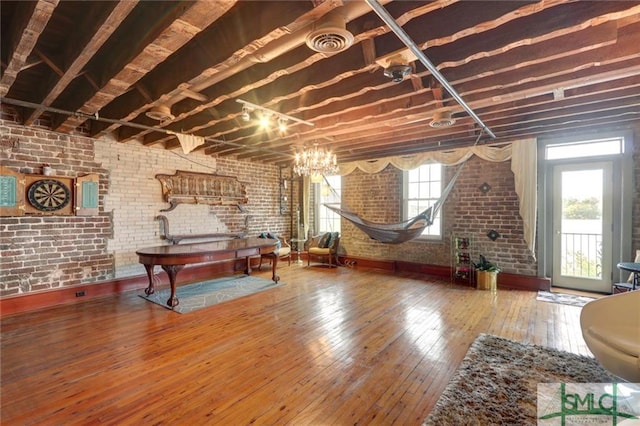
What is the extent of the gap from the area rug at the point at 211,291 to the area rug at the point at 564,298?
4016 mm

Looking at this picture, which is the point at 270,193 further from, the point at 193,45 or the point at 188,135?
the point at 193,45

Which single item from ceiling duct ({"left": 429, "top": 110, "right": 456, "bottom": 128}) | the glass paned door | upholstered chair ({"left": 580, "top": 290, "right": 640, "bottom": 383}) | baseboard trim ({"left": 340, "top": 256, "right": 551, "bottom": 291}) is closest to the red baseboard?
baseboard trim ({"left": 340, "top": 256, "right": 551, "bottom": 291})

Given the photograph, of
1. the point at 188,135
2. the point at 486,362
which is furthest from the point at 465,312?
the point at 188,135

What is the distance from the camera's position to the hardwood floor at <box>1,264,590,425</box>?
1906mm

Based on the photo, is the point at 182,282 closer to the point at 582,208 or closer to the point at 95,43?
the point at 95,43

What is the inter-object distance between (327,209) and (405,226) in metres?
2.78

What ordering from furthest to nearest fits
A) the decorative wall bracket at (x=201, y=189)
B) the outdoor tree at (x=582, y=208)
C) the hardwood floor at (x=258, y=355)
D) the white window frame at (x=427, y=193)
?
the white window frame at (x=427, y=193) < the decorative wall bracket at (x=201, y=189) < the outdoor tree at (x=582, y=208) < the hardwood floor at (x=258, y=355)

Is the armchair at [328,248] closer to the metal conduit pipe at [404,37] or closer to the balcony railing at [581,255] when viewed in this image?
the balcony railing at [581,255]

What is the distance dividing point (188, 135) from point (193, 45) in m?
2.06

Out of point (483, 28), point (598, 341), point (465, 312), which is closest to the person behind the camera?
point (483, 28)

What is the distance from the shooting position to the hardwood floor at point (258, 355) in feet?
6.25

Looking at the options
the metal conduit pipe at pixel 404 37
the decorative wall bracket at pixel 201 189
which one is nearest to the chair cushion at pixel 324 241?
the decorative wall bracket at pixel 201 189

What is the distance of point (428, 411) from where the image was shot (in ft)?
6.11

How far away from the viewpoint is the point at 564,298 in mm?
4184
